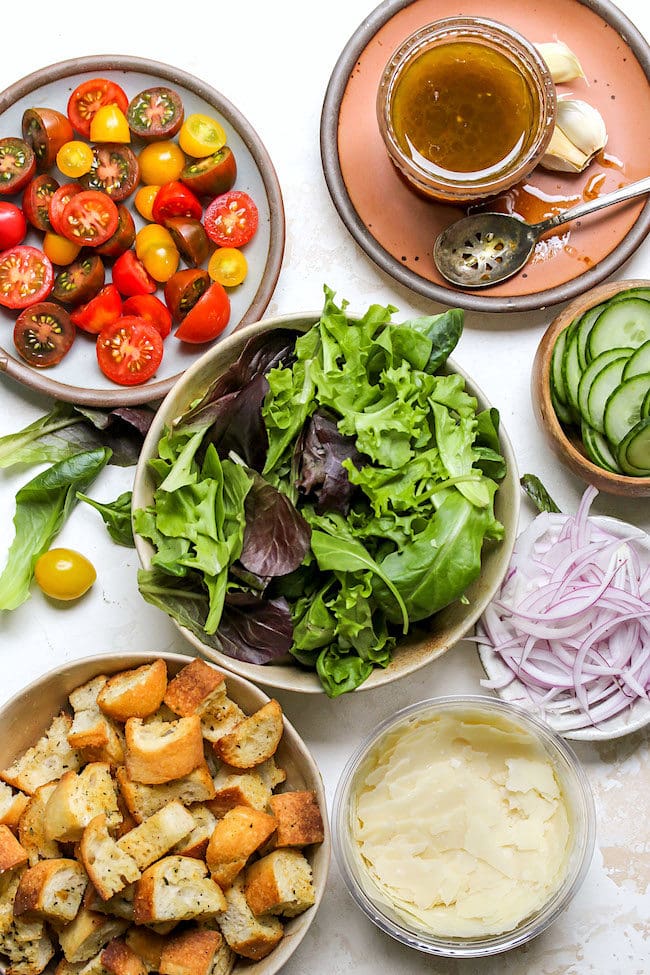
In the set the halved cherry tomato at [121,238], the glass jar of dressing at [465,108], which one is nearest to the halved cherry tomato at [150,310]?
the halved cherry tomato at [121,238]

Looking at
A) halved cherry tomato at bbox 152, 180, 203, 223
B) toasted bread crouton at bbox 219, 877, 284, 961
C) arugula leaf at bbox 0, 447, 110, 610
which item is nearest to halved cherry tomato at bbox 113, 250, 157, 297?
halved cherry tomato at bbox 152, 180, 203, 223

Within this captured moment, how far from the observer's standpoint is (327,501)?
76.5 inches

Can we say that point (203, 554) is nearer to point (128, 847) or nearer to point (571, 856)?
point (128, 847)

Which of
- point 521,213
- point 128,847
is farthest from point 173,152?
point 128,847

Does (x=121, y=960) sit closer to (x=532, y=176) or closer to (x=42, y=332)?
(x=42, y=332)

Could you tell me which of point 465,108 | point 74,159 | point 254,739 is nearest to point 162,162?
point 74,159

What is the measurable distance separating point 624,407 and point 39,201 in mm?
1353

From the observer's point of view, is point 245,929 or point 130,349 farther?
point 130,349

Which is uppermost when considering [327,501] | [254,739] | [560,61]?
[560,61]

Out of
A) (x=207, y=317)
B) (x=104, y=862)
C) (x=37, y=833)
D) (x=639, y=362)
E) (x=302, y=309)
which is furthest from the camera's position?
(x=302, y=309)

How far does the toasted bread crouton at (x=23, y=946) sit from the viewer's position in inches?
72.5

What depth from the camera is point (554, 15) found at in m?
2.20

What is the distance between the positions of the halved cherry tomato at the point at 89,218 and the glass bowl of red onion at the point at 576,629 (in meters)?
1.15

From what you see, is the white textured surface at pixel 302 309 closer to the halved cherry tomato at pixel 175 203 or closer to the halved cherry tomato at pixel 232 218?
the halved cherry tomato at pixel 232 218
